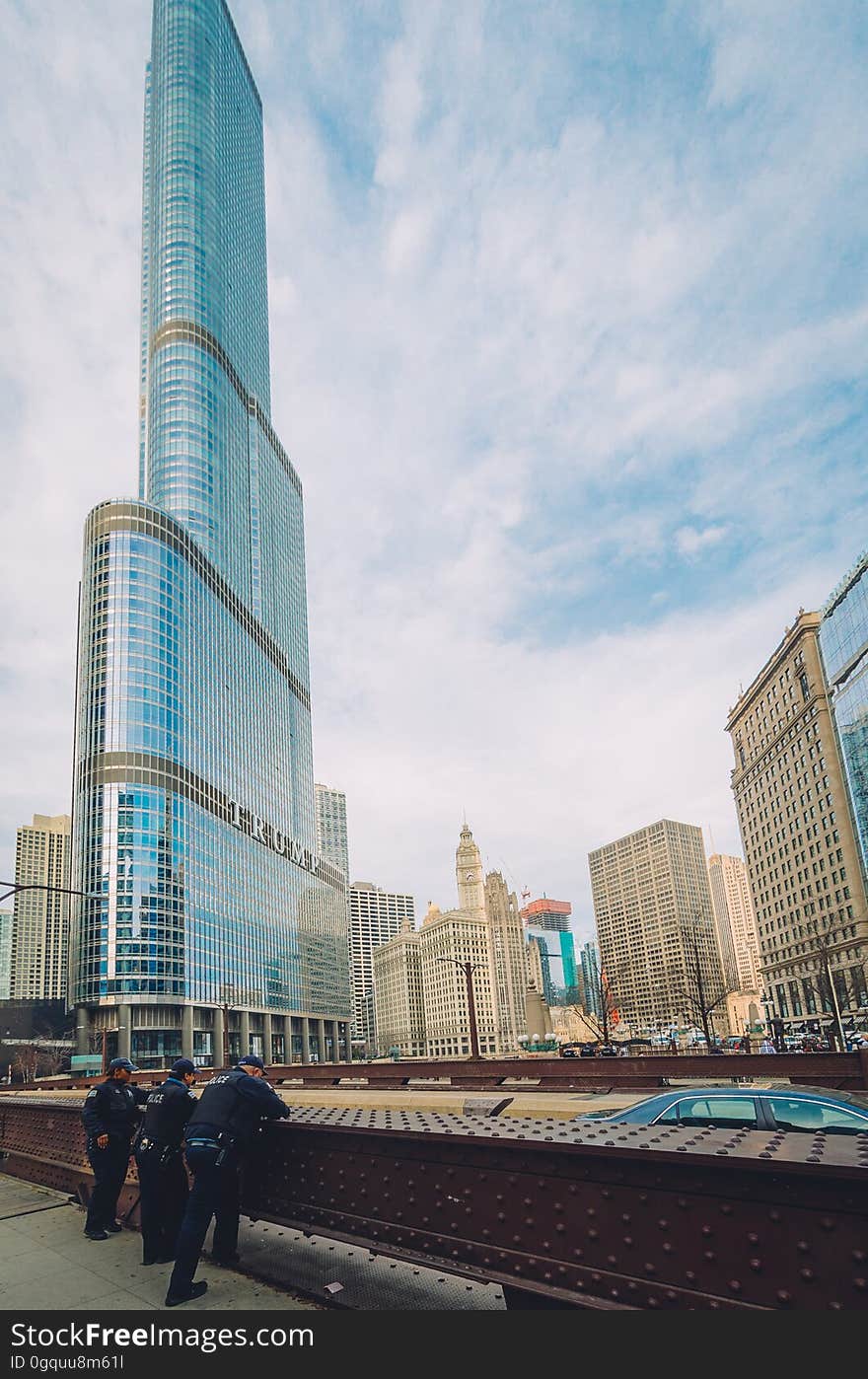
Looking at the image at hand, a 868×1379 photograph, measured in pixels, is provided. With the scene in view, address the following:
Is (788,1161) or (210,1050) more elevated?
(788,1161)

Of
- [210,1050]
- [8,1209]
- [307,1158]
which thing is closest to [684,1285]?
[307,1158]

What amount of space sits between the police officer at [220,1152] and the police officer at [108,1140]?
6.43 feet

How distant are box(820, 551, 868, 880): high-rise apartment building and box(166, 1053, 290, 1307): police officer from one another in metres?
91.6

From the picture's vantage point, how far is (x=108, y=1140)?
8227 millimetres

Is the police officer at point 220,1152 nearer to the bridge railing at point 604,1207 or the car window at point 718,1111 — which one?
the bridge railing at point 604,1207

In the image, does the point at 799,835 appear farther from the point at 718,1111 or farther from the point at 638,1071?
the point at 718,1111

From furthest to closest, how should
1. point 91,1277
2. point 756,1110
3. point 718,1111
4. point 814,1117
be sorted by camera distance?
point 718,1111
point 756,1110
point 814,1117
point 91,1277

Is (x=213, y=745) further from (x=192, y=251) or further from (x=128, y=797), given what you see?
(x=192, y=251)

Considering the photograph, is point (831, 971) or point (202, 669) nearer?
point (831, 971)

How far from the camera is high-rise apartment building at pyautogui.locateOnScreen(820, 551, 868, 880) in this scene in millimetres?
87062

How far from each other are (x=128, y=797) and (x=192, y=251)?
10302cm

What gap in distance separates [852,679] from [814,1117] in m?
91.6

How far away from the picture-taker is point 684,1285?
3688 mm

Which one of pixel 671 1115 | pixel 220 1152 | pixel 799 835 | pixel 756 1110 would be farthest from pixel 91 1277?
pixel 799 835
